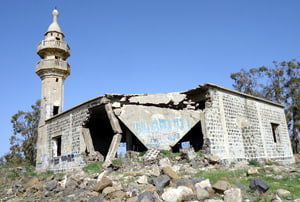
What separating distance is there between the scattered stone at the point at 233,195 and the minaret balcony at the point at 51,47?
1831 cm

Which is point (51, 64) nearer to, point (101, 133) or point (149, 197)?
point (101, 133)

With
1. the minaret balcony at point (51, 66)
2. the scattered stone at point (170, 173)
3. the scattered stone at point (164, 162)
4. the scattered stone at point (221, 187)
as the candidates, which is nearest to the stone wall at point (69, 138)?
the minaret balcony at point (51, 66)

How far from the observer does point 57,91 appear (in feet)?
66.9

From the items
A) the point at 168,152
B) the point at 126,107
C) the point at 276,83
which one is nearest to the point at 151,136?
the point at 168,152

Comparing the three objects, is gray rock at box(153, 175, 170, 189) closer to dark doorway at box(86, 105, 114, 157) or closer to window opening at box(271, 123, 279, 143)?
dark doorway at box(86, 105, 114, 157)

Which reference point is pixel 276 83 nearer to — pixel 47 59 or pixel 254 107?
pixel 254 107

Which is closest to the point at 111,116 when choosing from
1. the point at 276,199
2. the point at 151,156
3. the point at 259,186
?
the point at 151,156

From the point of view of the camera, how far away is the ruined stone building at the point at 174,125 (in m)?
13.5

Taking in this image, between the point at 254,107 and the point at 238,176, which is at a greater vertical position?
the point at 254,107

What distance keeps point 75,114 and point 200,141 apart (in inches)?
342

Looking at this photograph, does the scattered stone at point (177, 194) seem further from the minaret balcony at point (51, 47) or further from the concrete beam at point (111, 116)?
the minaret balcony at point (51, 47)

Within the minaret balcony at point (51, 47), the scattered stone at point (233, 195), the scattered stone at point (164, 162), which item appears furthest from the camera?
the minaret balcony at point (51, 47)

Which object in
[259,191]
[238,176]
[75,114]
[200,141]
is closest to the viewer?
[259,191]

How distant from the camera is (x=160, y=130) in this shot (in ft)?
44.3
